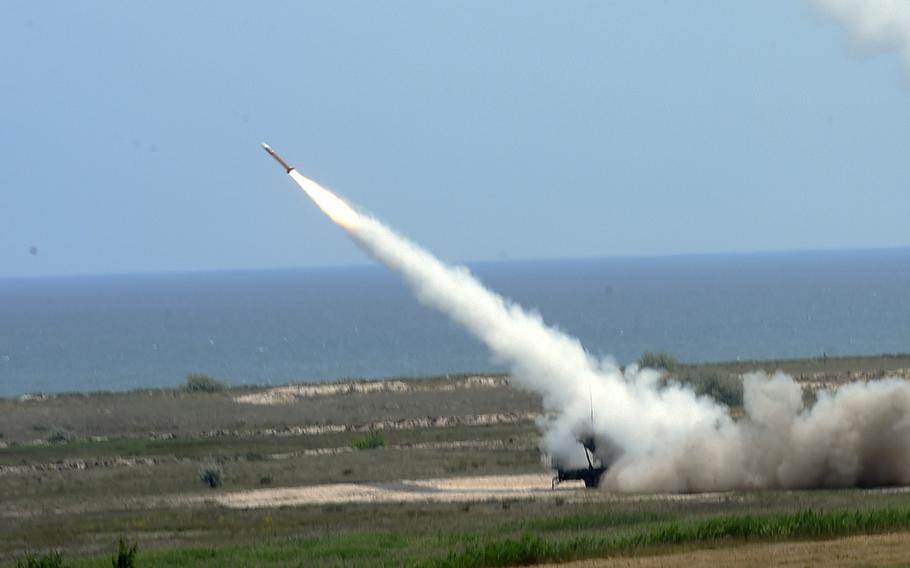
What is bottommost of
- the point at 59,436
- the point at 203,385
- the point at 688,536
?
the point at 688,536

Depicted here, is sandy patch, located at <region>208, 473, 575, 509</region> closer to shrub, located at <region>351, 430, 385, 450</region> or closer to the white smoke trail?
the white smoke trail

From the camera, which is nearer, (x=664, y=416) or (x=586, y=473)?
(x=586, y=473)

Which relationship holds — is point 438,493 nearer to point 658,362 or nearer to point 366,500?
point 366,500

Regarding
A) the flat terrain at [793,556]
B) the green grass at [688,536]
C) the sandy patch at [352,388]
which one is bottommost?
the flat terrain at [793,556]

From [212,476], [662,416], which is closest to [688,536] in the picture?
[662,416]

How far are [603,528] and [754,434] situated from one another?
32.9ft

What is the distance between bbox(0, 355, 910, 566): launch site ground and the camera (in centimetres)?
2678

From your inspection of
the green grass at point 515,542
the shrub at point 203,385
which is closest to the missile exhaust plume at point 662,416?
the green grass at point 515,542

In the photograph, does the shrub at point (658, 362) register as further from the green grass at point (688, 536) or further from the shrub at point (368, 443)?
the green grass at point (688, 536)

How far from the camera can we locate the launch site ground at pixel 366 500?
1054 inches

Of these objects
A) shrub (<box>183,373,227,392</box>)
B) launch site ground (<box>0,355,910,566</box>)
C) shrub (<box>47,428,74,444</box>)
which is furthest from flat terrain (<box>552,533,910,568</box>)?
shrub (<box>183,373,227,392</box>)

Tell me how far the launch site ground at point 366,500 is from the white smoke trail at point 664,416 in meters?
1.37

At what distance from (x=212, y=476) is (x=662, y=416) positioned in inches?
473

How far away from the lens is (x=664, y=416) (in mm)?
42344
